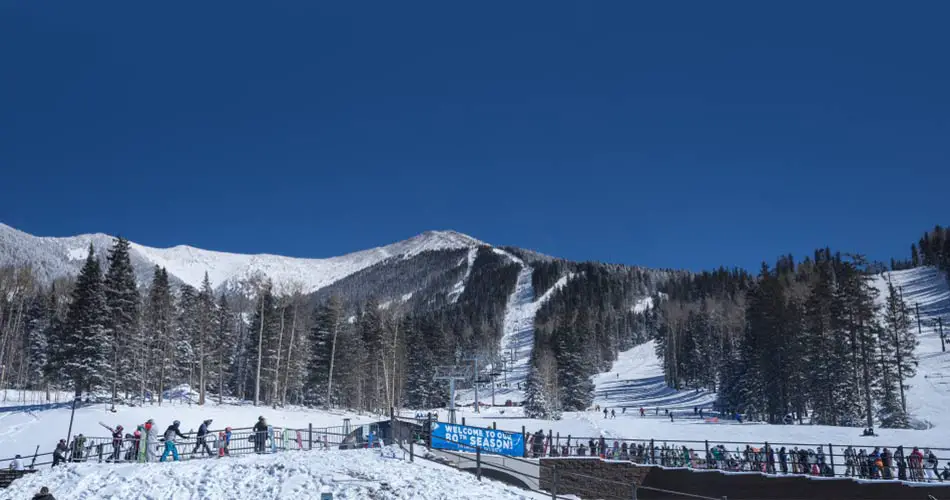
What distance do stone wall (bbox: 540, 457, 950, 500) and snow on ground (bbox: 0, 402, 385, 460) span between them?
21.5 meters

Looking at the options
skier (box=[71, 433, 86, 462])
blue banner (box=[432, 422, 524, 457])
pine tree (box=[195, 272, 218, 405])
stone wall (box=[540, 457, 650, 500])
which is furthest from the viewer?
pine tree (box=[195, 272, 218, 405])

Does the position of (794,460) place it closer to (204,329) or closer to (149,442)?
(149,442)

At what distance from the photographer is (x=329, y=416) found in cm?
5691

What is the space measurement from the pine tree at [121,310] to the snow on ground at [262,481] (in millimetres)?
29658

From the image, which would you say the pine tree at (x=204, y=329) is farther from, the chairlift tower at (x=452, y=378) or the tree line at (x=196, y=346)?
the chairlift tower at (x=452, y=378)

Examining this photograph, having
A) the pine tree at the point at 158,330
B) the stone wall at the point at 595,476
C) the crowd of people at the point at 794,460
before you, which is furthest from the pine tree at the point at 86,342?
the stone wall at the point at 595,476

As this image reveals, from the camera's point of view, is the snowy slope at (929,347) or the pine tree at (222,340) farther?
the pine tree at (222,340)

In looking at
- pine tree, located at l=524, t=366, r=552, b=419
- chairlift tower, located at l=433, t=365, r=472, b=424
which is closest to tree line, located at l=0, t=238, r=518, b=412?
chairlift tower, located at l=433, t=365, r=472, b=424

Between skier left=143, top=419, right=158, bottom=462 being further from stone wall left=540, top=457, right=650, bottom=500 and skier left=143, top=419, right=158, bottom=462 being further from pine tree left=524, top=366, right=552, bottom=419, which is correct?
pine tree left=524, top=366, right=552, bottom=419

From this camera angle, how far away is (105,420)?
126ft

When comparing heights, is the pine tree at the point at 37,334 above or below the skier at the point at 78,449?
above

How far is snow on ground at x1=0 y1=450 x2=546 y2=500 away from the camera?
58.3 ft

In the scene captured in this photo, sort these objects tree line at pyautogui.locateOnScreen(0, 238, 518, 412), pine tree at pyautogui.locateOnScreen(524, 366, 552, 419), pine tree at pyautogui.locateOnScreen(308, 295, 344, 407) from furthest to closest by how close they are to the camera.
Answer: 1. pine tree at pyautogui.locateOnScreen(524, 366, 552, 419)
2. pine tree at pyautogui.locateOnScreen(308, 295, 344, 407)
3. tree line at pyautogui.locateOnScreen(0, 238, 518, 412)

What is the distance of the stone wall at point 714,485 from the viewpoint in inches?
1000
